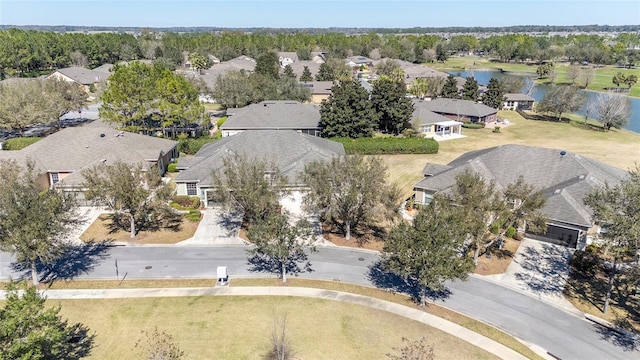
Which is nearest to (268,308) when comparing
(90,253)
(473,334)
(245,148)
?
(473,334)

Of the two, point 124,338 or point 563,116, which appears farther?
point 563,116

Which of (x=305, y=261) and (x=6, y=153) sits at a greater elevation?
(x=6, y=153)

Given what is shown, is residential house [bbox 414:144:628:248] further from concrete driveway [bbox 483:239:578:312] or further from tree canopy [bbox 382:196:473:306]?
tree canopy [bbox 382:196:473:306]

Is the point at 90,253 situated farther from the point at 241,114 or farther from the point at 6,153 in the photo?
the point at 241,114

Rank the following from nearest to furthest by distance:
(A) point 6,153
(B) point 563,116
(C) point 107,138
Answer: (A) point 6,153
(C) point 107,138
(B) point 563,116

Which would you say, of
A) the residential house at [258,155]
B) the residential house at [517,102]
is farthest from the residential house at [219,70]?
the residential house at [517,102]

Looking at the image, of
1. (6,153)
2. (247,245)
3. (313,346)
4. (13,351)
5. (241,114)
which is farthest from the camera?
(241,114)

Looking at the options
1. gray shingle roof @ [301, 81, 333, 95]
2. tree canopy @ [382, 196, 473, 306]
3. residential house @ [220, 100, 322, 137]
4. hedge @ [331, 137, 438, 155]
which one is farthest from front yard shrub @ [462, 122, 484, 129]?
tree canopy @ [382, 196, 473, 306]
